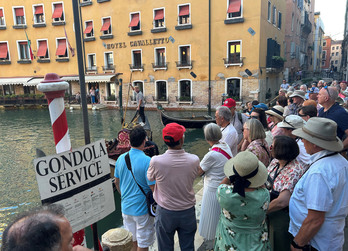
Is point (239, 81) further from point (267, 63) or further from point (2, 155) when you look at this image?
point (2, 155)

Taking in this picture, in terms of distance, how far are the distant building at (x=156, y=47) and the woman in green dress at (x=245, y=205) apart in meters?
13.1

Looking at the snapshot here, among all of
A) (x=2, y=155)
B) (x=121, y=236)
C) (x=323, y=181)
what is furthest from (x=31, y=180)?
(x=323, y=181)

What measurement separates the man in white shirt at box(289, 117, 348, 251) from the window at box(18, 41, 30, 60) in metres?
25.2

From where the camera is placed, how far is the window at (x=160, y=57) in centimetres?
1803

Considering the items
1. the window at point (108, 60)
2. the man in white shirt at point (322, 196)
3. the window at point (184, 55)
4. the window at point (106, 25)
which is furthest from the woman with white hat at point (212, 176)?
the window at point (106, 25)

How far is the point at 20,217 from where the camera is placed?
928 millimetres

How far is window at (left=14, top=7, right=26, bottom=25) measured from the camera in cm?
2103

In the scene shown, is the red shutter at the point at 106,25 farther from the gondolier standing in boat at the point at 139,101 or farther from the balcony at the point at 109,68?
the gondolier standing in boat at the point at 139,101

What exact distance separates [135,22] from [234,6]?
23.6 ft

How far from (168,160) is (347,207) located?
1287 mm

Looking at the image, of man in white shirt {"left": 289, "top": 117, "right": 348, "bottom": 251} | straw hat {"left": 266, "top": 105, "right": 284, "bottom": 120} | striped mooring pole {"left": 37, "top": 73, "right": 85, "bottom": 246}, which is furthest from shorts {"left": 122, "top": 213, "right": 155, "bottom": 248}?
straw hat {"left": 266, "top": 105, "right": 284, "bottom": 120}

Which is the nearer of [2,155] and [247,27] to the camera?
[2,155]

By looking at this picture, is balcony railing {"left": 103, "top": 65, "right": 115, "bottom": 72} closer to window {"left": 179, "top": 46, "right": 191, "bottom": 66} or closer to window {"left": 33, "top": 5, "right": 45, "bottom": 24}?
window {"left": 179, "top": 46, "right": 191, "bottom": 66}

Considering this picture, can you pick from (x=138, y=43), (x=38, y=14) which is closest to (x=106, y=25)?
(x=138, y=43)
